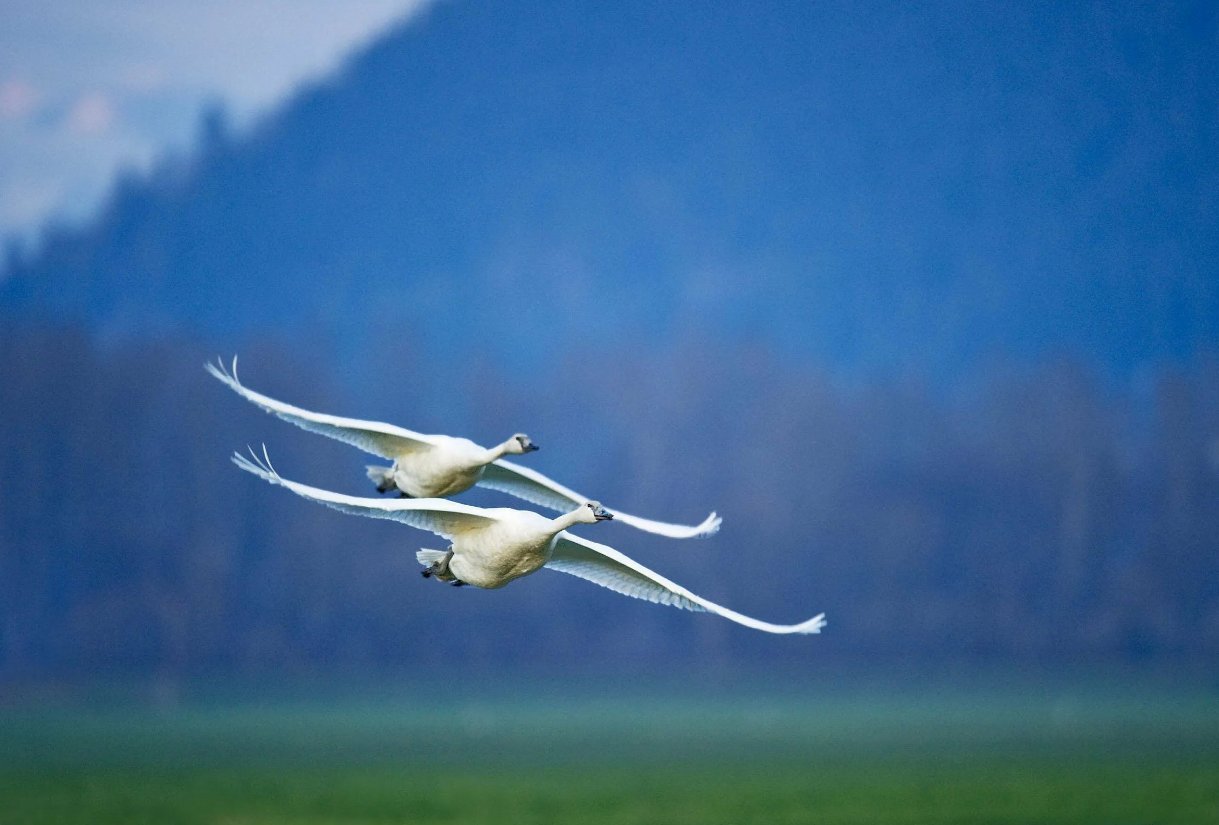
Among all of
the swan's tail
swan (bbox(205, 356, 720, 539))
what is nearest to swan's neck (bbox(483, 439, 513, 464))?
swan (bbox(205, 356, 720, 539))

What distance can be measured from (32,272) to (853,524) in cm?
8768

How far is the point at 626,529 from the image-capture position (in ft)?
274

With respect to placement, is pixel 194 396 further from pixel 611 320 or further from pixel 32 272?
pixel 611 320

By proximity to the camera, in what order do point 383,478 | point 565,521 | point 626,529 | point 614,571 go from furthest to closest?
point 626,529, point 383,478, point 614,571, point 565,521

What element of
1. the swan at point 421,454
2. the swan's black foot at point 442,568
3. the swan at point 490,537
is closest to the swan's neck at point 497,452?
the swan at point 421,454

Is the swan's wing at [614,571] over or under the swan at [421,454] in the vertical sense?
under

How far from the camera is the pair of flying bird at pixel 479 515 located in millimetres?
8578

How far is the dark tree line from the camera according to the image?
301 feet

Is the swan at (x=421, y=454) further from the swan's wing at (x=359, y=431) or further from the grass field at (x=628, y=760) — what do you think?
the grass field at (x=628, y=760)

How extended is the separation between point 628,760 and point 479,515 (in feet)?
150

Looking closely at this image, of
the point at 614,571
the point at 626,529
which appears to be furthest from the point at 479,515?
the point at 626,529

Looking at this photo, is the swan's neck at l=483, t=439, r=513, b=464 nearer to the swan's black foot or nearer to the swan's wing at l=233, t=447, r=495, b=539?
the swan's wing at l=233, t=447, r=495, b=539

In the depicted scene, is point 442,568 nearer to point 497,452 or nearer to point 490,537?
point 490,537

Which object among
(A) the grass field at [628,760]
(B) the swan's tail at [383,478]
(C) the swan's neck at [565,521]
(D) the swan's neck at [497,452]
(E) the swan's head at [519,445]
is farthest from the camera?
(A) the grass field at [628,760]
